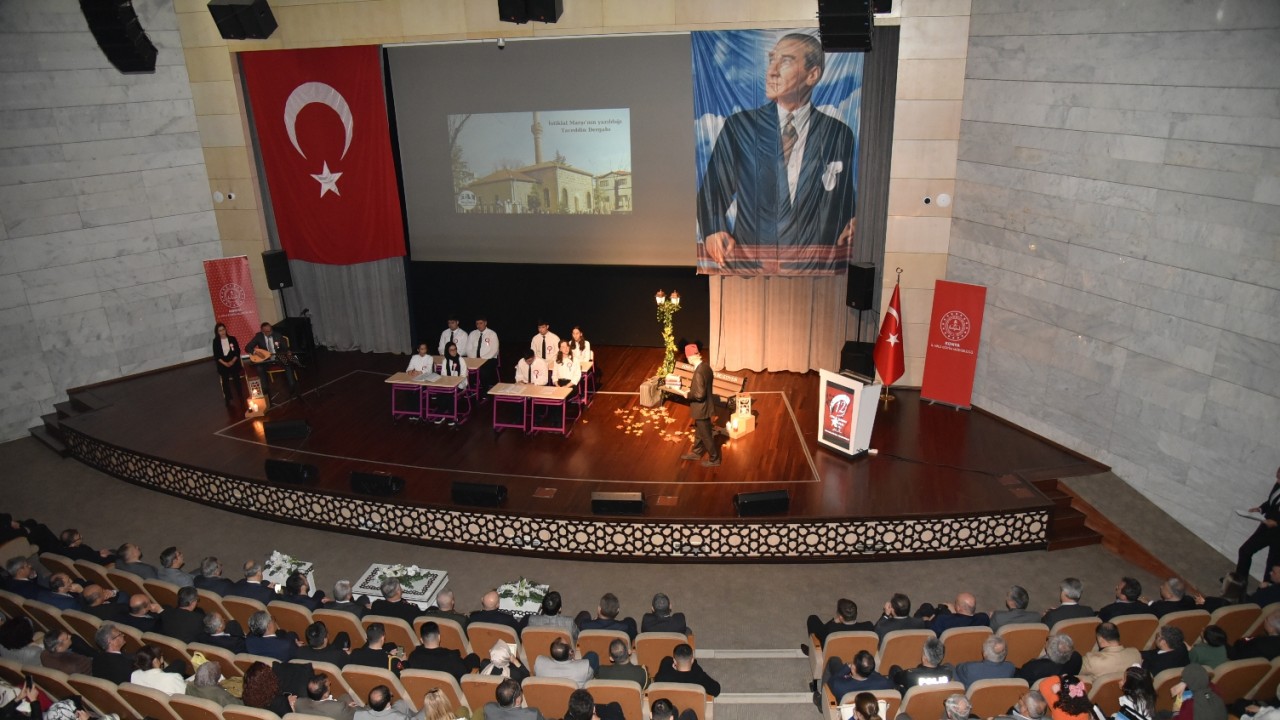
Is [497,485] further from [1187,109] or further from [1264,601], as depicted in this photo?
[1187,109]

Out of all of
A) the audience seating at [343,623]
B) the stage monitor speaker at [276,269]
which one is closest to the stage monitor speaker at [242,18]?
the stage monitor speaker at [276,269]

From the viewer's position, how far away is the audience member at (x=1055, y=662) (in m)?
5.78

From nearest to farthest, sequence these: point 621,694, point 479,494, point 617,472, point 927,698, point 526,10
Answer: point 927,698 < point 621,694 < point 479,494 < point 617,472 < point 526,10

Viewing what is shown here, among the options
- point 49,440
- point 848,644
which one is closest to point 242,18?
point 49,440

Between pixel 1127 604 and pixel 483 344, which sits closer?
pixel 1127 604

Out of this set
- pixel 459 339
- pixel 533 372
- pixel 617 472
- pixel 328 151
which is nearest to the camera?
pixel 617 472

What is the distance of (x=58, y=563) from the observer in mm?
7969

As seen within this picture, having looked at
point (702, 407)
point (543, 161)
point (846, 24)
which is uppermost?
point (846, 24)

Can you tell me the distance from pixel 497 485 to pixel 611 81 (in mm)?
6771

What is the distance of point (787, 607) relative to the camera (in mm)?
8180

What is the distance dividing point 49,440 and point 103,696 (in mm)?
8494

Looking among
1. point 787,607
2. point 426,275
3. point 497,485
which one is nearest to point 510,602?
point 497,485

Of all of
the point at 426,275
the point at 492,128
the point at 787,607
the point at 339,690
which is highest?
the point at 492,128

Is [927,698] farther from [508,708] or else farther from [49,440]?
[49,440]
